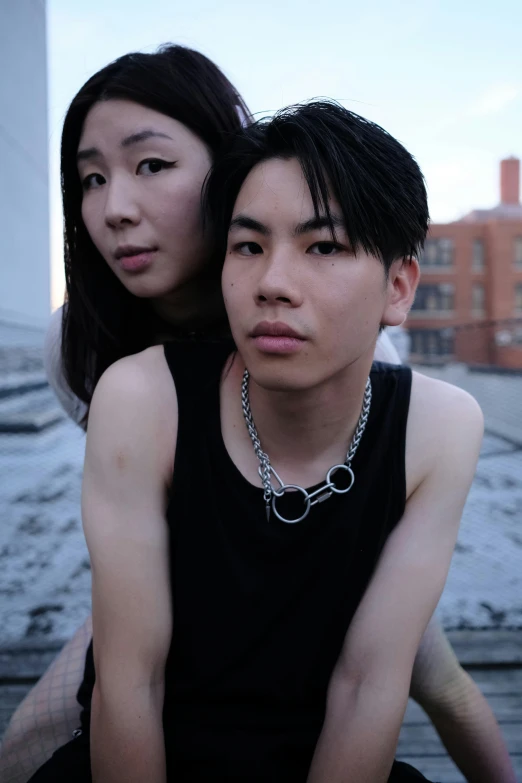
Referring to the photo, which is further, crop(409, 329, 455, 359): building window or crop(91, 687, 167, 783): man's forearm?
crop(409, 329, 455, 359): building window

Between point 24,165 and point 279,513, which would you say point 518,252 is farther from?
point 279,513

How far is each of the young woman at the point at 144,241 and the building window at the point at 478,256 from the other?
41.0 m

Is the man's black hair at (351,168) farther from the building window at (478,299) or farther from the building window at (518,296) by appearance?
the building window at (518,296)

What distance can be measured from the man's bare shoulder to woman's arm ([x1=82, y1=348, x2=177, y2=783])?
45 cm

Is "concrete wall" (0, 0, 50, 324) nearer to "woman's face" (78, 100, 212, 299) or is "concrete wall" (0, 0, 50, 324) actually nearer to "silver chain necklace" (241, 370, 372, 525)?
"woman's face" (78, 100, 212, 299)

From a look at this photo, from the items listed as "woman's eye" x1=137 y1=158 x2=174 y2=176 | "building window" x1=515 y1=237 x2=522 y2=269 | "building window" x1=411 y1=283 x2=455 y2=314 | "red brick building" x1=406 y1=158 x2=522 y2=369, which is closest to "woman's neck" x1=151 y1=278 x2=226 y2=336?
"woman's eye" x1=137 y1=158 x2=174 y2=176

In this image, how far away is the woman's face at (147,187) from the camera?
131cm

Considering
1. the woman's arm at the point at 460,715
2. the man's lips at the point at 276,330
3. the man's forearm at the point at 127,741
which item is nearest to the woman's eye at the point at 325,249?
the man's lips at the point at 276,330

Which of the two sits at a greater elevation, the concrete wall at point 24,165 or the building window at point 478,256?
the concrete wall at point 24,165

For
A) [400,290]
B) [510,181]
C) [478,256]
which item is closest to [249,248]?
[400,290]

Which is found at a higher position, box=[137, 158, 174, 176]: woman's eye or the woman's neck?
box=[137, 158, 174, 176]: woman's eye

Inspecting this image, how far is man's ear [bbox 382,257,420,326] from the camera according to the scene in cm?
111

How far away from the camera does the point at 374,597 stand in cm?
112

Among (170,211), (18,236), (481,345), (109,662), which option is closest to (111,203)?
(170,211)
